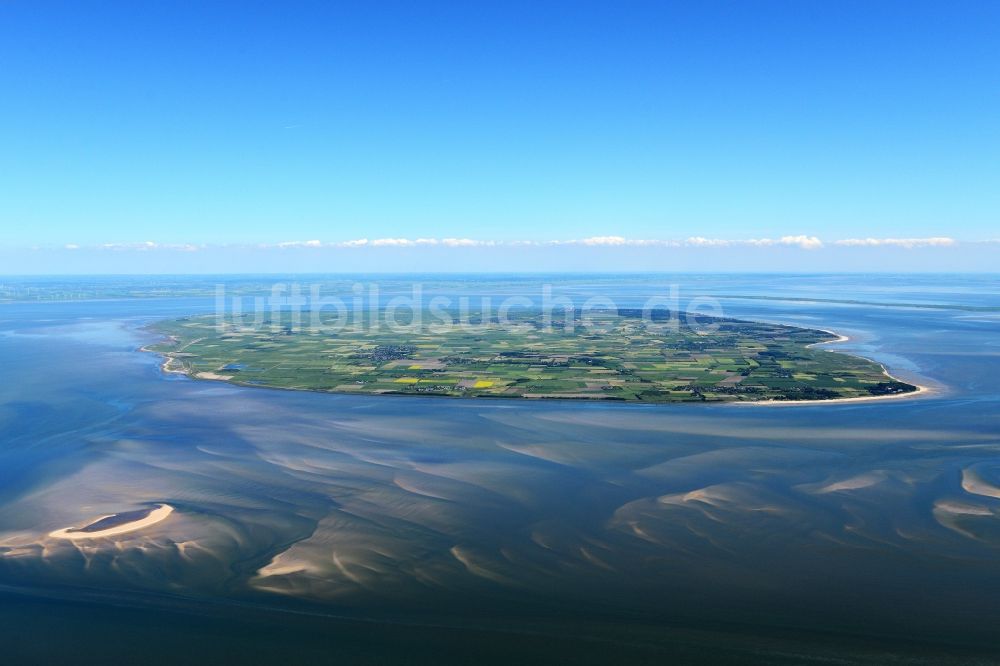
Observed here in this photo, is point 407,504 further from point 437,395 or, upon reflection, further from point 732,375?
point 732,375

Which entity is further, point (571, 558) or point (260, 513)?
point (260, 513)

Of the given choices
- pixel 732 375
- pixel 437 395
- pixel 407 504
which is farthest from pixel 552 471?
pixel 732 375

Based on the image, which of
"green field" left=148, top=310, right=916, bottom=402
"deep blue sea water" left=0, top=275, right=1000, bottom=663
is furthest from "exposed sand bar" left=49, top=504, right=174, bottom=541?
"green field" left=148, top=310, right=916, bottom=402

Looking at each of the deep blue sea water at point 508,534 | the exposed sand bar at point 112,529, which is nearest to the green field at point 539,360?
the deep blue sea water at point 508,534

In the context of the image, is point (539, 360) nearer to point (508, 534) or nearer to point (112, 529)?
point (508, 534)

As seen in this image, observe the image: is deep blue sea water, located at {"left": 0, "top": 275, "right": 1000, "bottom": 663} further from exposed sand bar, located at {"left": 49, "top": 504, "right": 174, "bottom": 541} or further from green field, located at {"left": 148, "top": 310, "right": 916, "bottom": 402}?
green field, located at {"left": 148, "top": 310, "right": 916, "bottom": 402}

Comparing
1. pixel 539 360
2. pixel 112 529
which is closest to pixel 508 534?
pixel 112 529

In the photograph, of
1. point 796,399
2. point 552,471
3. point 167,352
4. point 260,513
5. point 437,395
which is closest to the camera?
point 260,513
